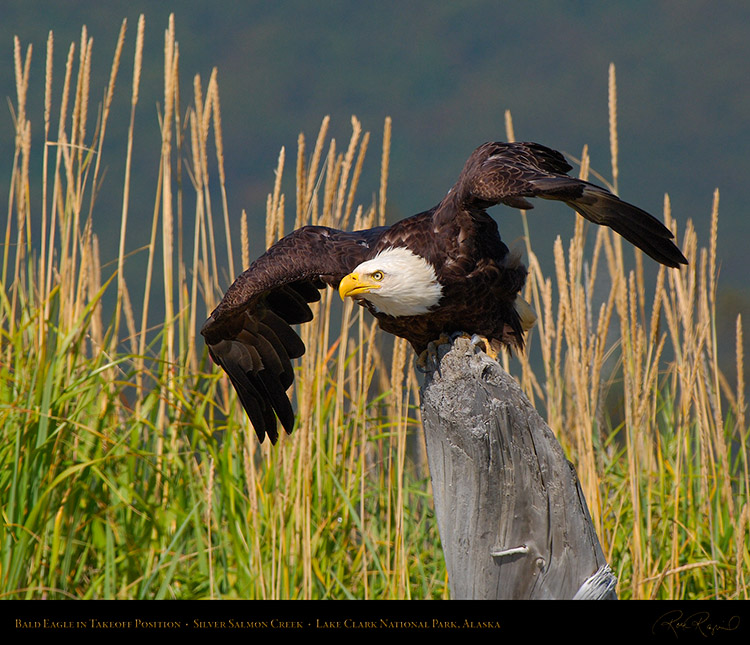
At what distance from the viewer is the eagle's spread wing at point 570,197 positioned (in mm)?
2074

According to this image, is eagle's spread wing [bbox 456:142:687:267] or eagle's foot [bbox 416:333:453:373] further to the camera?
eagle's foot [bbox 416:333:453:373]

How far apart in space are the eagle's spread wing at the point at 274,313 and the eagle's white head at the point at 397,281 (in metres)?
0.20

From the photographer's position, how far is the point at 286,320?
9.86 feet

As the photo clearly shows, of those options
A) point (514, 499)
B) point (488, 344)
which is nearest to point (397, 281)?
point (488, 344)

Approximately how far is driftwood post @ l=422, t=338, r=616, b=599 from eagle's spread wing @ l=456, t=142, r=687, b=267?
1.40 feet

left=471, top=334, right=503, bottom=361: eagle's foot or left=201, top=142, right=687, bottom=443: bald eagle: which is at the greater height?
left=201, top=142, right=687, bottom=443: bald eagle

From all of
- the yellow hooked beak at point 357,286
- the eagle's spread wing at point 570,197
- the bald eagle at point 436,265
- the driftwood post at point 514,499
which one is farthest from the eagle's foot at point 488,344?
the driftwood post at point 514,499

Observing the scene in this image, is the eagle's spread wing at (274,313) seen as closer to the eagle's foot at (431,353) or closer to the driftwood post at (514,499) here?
the eagle's foot at (431,353)

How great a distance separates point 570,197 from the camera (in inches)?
81.3

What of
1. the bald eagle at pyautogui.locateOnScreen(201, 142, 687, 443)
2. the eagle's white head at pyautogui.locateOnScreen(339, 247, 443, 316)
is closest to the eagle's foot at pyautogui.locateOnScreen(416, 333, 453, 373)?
the bald eagle at pyautogui.locateOnScreen(201, 142, 687, 443)

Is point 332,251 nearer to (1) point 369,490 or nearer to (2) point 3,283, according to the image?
(1) point 369,490
